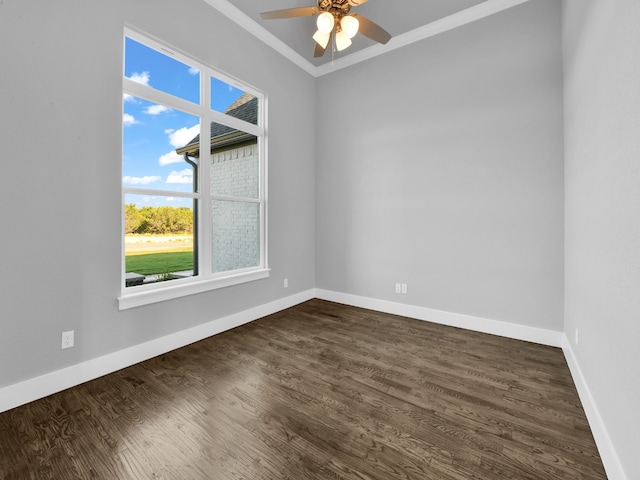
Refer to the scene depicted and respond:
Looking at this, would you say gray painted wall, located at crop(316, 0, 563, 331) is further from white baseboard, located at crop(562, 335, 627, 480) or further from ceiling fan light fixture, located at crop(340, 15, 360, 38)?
ceiling fan light fixture, located at crop(340, 15, 360, 38)

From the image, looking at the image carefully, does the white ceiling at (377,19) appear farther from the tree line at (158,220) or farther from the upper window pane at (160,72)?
the tree line at (158,220)

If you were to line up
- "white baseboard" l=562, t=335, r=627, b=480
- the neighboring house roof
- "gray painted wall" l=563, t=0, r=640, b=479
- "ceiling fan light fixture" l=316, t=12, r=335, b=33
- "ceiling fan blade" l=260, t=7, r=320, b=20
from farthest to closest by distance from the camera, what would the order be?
the neighboring house roof, "ceiling fan blade" l=260, t=7, r=320, b=20, "ceiling fan light fixture" l=316, t=12, r=335, b=33, "white baseboard" l=562, t=335, r=627, b=480, "gray painted wall" l=563, t=0, r=640, b=479

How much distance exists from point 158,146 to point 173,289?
135cm

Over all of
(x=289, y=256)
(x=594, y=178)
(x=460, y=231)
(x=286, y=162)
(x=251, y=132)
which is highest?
(x=251, y=132)

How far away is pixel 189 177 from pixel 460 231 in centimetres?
301

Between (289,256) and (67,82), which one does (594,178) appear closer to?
(289,256)

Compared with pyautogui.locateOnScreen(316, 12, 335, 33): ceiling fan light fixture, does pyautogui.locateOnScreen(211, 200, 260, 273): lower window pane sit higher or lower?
lower

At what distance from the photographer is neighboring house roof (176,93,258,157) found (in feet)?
9.49

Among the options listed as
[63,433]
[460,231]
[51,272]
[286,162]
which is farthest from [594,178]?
[51,272]

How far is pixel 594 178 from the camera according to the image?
170 cm

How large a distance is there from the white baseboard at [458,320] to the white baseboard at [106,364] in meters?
1.47

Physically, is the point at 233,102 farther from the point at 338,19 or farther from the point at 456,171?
the point at 456,171

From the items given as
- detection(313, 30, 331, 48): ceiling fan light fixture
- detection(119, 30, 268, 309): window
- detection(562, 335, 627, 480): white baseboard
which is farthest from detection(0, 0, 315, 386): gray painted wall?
detection(562, 335, 627, 480): white baseboard

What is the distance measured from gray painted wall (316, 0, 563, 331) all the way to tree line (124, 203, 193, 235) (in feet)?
6.85
